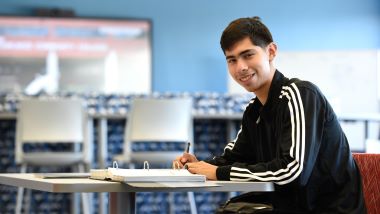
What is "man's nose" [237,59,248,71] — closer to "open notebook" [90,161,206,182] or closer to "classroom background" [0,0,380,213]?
"open notebook" [90,161,206,182]

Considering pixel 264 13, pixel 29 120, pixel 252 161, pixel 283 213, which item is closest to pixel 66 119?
pixel 29 120

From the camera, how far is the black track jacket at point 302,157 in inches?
66.9

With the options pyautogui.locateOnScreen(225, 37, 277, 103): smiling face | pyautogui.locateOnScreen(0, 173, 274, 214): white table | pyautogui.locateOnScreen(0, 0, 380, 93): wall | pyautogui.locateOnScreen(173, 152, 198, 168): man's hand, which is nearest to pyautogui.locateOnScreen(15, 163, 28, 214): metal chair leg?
pyautogui.locateOnScreen(173, 152, 198, 168): man's hand

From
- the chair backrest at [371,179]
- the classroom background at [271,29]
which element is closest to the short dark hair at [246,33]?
the chair backrest at [371,179]

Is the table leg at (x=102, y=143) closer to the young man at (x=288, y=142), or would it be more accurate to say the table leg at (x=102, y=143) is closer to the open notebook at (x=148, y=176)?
the young man at (x=288, y=142)

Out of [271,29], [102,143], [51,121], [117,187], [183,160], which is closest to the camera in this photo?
[117,187]

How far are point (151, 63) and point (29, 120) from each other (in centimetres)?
306

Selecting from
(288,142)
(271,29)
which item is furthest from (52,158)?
(271,29)

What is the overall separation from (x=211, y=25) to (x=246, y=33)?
582cm

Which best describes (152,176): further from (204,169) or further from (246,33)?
(246,33)

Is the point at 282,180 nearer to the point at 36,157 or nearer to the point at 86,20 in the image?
the point at 36,157

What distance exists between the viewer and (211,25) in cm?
763

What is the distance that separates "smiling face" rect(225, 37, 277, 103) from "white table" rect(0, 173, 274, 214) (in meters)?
0.35

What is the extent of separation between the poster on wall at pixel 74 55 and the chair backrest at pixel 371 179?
547cm
